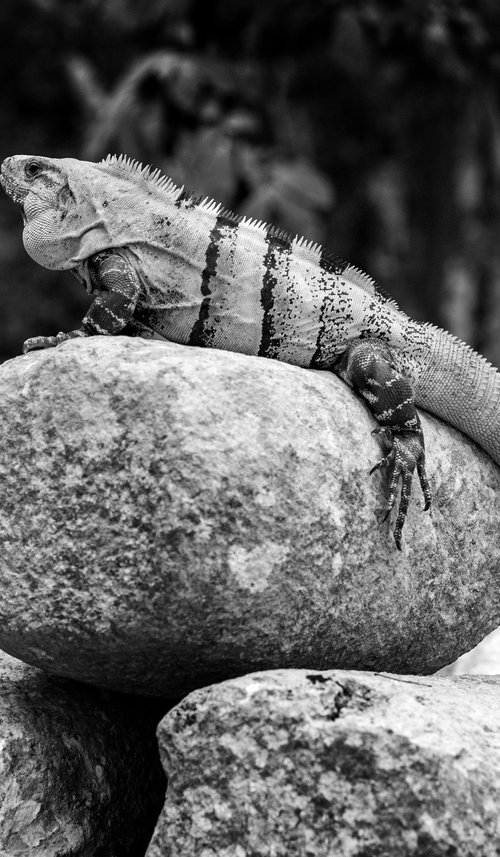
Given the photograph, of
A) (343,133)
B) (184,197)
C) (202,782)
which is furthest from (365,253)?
(202,782)

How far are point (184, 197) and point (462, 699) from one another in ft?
8.23

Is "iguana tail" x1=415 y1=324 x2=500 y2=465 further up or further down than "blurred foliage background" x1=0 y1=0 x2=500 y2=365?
further up

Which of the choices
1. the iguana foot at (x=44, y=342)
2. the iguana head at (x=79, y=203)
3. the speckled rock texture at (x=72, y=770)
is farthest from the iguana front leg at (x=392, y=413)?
the speckled rock texture at (x=72, y=770)

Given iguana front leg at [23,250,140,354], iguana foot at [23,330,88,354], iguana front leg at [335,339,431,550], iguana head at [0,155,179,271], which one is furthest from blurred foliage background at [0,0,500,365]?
iguana foot at [23,330,88,354]

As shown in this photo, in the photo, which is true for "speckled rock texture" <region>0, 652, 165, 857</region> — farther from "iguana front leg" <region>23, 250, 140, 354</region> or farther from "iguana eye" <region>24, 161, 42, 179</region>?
"iguana eye" <region>24, 161, 42, 179</region>

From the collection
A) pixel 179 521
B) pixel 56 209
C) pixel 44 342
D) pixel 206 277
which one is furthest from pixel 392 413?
pixel 56 209

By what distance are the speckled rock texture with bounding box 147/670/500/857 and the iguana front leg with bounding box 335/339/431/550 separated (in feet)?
3.01

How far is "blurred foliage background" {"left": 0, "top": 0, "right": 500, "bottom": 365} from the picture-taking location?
9.19 meters

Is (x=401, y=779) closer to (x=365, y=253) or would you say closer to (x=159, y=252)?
(x=159, y=252)

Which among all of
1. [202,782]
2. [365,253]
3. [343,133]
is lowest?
[365,253]

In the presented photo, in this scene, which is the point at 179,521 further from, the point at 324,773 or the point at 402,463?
the point at 402,463

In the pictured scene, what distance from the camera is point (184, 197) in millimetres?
4520

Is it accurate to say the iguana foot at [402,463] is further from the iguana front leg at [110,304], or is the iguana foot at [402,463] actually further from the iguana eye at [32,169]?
the iguana eye at [32,169]

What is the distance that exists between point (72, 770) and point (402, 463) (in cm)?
182
